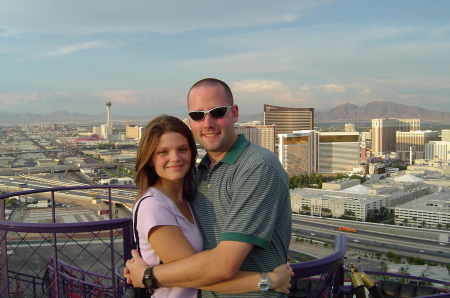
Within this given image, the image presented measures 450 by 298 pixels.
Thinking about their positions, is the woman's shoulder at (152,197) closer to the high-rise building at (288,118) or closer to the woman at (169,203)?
the woman at (169,203)

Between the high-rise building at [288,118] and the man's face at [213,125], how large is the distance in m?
29.8

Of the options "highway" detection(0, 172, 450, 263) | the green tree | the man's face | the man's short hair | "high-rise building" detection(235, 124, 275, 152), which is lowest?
"highway" detection(0, 172, 450, 263)

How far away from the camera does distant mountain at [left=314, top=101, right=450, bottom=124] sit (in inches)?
4213

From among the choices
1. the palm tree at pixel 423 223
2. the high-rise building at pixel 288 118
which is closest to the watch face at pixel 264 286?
the palm tree at pixel 423 223

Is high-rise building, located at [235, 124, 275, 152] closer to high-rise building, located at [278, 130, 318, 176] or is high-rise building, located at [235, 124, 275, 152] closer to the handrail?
high-rise building, located at [278, 130, 318, 176]

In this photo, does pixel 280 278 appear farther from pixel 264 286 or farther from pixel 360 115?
pixel 360 115

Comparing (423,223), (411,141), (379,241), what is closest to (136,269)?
(379,241)

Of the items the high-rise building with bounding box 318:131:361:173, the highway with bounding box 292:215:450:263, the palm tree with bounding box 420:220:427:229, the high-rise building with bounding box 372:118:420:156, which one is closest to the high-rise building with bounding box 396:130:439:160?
the high-rise building with bounding box 372:118:420:156

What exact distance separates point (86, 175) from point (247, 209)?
20.9 metres

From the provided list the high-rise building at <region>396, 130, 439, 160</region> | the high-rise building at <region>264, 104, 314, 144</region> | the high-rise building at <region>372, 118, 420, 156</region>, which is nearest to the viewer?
the high-rise building at <region>264, 104, 314, 144</region>

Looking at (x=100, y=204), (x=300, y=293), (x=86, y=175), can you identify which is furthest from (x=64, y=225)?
(x=86, y=175)

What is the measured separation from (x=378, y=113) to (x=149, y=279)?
11624 cm

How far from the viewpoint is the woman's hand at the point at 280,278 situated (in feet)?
2.39

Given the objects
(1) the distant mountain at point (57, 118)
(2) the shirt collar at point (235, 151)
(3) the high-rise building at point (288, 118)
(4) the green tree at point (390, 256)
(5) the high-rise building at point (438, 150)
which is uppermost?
(1) the distant mountain at point (57, 118)
